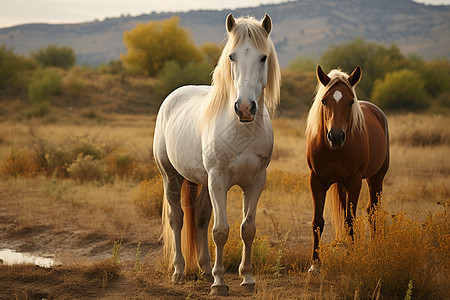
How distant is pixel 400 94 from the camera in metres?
31.5

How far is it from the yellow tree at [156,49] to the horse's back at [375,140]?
34.6 metres

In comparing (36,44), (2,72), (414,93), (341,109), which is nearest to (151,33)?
(2,72)

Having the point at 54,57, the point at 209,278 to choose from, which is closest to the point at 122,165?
the point at 209,278

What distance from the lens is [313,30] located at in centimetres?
15750

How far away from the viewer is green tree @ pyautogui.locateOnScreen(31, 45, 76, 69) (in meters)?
45.7

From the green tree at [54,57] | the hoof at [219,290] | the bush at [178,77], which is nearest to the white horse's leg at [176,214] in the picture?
the hoof at [219,290]

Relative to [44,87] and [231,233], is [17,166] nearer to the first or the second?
[231,233]

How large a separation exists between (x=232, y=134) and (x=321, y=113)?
1548 millimetres

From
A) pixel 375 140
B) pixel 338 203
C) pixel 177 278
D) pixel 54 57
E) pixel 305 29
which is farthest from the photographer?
pixel 305 29

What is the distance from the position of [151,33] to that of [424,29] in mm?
128871

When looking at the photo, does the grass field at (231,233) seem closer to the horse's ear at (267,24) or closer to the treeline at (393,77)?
the horse's ear at (267,24)

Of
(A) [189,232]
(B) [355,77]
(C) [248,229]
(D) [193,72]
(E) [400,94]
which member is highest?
(B) [355,77]

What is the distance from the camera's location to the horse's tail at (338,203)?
5.67 meters

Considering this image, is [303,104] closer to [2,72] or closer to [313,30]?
[2,72]
